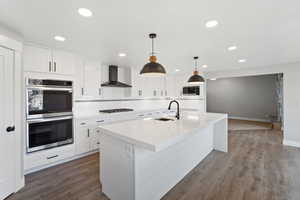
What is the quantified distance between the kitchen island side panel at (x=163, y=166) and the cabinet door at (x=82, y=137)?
2089 mm

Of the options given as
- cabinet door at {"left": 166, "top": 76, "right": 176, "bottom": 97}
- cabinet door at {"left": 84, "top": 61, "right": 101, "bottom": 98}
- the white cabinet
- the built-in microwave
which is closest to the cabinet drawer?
→ the white cabinet

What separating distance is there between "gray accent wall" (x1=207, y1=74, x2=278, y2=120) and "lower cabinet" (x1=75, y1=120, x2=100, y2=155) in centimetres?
758

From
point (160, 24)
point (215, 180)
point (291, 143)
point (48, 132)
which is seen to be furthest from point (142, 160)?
point (291, 143)

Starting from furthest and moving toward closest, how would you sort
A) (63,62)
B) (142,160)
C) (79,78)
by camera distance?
(79,78), (63,62), (142,160)

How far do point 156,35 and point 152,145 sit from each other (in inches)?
67.4

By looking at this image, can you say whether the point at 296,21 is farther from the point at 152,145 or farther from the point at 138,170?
the point at 138,170

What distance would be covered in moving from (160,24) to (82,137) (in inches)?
110

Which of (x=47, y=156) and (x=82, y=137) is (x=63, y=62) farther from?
(x=47, y=156)

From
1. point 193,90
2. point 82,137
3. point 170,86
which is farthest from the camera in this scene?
point 170,86

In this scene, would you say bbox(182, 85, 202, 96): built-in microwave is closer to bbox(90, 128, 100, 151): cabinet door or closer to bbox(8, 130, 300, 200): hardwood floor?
bbox(8, 130, 300, 200): hardwood floor

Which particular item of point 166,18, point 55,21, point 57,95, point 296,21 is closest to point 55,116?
point 57,95

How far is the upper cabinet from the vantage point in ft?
8.11

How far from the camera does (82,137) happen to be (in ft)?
10.2

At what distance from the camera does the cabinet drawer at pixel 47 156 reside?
2438 millimetres
